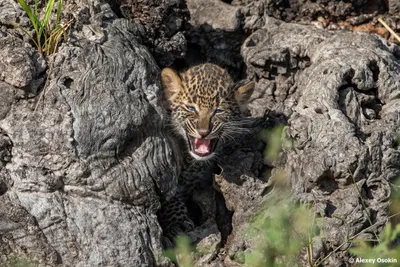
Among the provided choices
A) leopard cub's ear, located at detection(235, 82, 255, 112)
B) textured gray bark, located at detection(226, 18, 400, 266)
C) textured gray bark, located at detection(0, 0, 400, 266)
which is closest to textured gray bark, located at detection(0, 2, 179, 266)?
textured gray bark, located at detection(0, 0, 400, 266)

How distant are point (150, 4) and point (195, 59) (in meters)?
1.34

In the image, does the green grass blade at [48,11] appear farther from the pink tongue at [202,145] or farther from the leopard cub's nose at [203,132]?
the pink tongue at [202,145]

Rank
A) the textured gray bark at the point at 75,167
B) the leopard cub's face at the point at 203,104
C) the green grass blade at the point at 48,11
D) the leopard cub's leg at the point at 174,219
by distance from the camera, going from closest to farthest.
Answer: the textured gray bark at the point at 75,167 < the green grass blade at the point at 48,11 < the leopard cub's leg at the point at 174,219 < the leopard cub's face at the point at 203,104

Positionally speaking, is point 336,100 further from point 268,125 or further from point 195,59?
point 195,59

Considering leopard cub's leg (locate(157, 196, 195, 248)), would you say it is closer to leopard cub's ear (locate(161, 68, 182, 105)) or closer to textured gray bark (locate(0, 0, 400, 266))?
textured gray bark (locate(0, 0, 400, 266))

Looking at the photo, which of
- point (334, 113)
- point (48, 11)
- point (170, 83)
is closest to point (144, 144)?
point (170, 83)

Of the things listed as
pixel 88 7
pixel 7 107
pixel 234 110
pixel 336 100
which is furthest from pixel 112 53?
pixel 336 100

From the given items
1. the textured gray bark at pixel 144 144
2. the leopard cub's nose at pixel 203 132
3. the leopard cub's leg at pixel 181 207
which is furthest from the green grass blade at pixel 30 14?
the leopard cub's leg at pixel 181 207

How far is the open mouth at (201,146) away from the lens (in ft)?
26.7

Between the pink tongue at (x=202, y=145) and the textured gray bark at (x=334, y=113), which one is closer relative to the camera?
the textured gray bark at (x=334, y=113)

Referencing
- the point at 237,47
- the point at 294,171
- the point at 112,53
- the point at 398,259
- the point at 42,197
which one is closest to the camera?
the point at 398,259

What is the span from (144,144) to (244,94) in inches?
67.9

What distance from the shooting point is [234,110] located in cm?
839

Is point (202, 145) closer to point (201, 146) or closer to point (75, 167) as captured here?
point (201, 146)
